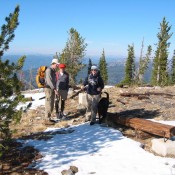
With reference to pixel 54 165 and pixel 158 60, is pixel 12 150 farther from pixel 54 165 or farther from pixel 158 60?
pixel 158 60

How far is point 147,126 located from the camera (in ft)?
35.3

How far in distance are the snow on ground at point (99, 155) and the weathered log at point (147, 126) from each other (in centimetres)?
68

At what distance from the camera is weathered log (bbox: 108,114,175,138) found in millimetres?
9734

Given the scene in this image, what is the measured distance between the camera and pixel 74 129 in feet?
39.5

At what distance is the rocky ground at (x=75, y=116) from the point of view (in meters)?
8.91

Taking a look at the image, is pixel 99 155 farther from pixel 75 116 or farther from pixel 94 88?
pixel 75 116

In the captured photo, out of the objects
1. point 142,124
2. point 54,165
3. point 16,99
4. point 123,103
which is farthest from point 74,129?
point 123,103

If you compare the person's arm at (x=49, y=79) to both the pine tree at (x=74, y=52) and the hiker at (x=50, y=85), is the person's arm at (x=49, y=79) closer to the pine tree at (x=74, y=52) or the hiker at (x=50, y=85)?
the hiker at (x=50, y=85)

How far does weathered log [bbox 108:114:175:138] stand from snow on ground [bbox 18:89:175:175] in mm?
683

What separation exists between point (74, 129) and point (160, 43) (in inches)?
2184

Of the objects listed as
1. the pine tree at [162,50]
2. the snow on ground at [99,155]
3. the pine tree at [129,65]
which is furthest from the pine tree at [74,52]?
the snow on ground at [99,155]

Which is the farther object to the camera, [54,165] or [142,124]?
Answer: [142,124]

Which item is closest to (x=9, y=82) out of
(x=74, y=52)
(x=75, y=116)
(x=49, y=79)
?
(x=49, y=79)

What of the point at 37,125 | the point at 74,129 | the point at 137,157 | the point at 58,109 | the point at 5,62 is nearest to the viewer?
the point at 5,62
